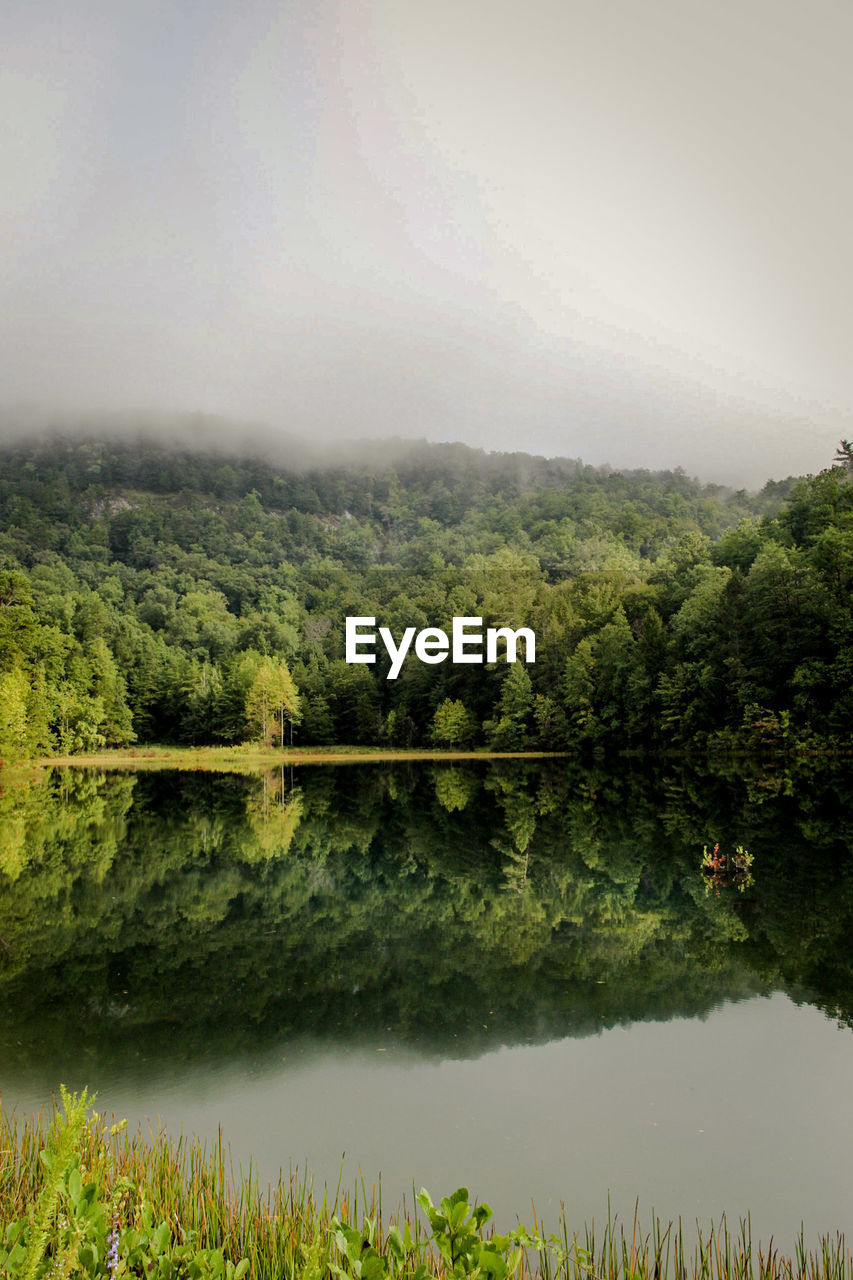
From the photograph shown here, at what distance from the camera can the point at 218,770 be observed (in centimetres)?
5406

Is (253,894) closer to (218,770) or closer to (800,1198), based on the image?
(800,1198)

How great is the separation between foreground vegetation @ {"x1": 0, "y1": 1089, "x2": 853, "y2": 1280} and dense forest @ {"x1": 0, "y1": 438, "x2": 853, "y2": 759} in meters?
40.8

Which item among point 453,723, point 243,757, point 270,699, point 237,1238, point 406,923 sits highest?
point 237,1238

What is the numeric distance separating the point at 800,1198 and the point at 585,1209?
58.5 inches

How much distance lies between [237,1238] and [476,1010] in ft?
17.4

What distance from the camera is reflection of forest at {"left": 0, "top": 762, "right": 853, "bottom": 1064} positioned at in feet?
30.8

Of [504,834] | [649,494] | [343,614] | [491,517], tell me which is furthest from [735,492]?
[504,834]

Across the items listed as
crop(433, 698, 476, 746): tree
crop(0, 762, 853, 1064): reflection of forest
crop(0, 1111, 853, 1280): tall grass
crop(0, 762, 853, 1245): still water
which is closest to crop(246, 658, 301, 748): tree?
crop(433, 698, 476, 746): tree

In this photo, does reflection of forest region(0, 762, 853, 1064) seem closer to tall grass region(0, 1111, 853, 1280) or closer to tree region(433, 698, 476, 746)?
tall grass region(0, 1111, 853, 1280)
